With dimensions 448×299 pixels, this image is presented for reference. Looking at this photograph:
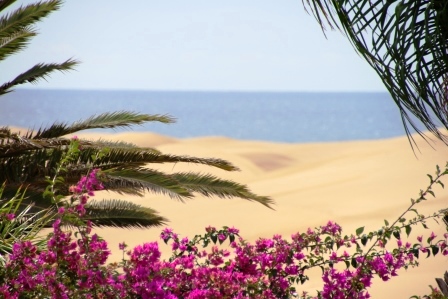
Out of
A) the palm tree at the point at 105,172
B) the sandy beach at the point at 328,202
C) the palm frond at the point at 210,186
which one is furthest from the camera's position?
the sandy beach at the point at 328,202

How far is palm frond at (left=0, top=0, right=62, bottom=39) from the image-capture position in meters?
7.38

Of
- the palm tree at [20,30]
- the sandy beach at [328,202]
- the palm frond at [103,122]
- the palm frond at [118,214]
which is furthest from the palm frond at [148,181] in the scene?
the sandy beach at [328,202]

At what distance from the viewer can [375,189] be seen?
18.8 meters

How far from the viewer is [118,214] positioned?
23.9ft

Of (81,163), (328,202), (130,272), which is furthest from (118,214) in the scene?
(328,202)

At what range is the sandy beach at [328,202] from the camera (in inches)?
543

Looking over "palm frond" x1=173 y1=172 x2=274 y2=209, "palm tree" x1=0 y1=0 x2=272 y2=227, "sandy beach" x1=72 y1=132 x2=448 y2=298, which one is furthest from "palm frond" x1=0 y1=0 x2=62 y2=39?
"sandy beach" x1=72 y1=132 x2=448 y2=298

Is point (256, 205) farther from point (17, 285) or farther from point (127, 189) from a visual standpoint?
point (17, 285)

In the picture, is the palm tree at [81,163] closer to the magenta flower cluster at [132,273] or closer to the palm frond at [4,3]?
the palm frond at [4,3]

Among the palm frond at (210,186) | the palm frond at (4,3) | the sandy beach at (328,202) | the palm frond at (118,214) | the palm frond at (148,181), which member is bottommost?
the palm frond at (118,214)

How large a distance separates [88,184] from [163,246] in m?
10.2

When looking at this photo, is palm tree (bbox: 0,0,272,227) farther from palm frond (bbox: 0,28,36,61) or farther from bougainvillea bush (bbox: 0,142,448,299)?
bougainvillea bush (bbox: 0,142,448,299)

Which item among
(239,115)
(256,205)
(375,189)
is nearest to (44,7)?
(256,205)

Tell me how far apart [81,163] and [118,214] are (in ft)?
2.54
